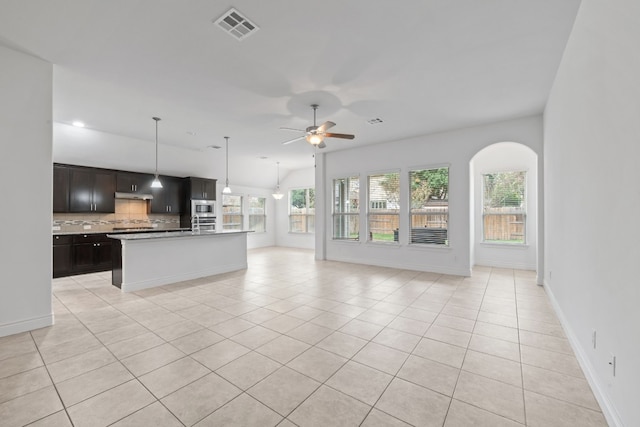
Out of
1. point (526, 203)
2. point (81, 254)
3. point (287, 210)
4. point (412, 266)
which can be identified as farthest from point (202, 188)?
point (526, 203)

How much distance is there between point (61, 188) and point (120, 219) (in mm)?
1502

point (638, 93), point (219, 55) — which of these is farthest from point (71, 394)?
point (638, 93)

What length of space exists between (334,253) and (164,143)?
5147 mm

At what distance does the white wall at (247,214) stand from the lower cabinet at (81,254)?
129 inches

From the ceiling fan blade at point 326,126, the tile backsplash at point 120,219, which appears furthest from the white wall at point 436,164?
the tile backsplash at point 120,219

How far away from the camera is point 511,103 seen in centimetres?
447

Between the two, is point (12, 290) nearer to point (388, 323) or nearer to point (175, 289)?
point (175, 289)

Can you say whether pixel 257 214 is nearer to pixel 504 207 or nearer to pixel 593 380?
pixel 504 207

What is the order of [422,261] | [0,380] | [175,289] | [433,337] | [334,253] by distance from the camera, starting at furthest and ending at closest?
1. [334,253]
2. [422,261]
3. [175,289]
4. [433,337]
5. [0,380]

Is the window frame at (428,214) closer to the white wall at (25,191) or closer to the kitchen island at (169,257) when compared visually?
the kitchen island at (169,257)

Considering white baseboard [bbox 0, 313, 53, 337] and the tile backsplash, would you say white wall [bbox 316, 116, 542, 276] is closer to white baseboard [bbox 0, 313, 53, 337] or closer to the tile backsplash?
the tile backsplash

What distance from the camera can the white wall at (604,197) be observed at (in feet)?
4.80

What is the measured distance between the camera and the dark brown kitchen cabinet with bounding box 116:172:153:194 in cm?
709

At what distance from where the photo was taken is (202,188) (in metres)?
8.66
